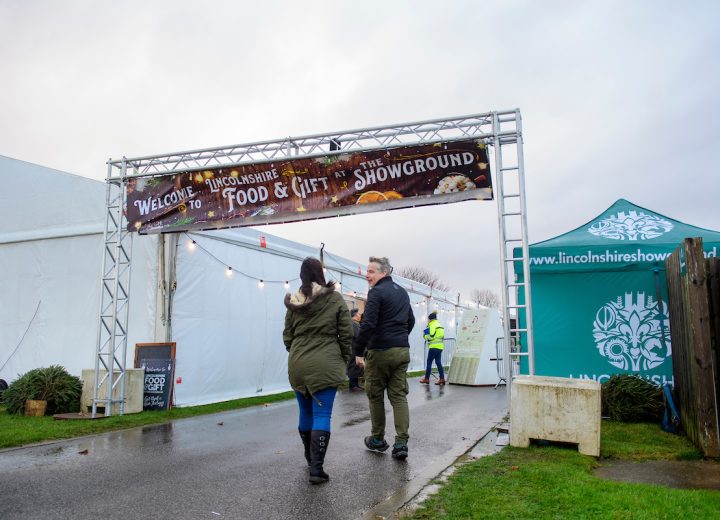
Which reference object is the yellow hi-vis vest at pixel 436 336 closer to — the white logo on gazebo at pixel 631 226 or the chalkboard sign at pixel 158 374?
the white logo on gazebo at pixel 631 226

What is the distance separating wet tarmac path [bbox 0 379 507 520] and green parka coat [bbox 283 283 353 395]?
2.91 feet

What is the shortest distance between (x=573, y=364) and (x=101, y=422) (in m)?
7.35

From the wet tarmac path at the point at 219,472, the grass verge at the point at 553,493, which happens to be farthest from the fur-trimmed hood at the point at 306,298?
the grass verge at the point at 553,493

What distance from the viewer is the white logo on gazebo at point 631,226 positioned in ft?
26.6

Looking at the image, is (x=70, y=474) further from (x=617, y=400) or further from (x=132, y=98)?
(x=132, y=98)

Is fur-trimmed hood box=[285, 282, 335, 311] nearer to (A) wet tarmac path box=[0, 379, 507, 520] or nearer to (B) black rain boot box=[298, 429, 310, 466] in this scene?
(B) black rain boot box=[298, 429, 310, 466]

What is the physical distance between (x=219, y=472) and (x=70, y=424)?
13.6ft

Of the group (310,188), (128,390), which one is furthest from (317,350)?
(128,390)

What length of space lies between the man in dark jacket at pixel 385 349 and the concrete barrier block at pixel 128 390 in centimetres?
525

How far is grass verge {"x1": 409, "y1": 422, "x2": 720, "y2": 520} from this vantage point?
11.2 feet

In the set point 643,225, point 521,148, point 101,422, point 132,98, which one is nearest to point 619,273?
point 643,225

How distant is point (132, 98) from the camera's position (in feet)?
43.2

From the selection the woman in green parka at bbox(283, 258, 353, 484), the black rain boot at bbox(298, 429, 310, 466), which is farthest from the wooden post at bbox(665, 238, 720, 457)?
the black rain boot at bbox(298, 429, 310, 466)

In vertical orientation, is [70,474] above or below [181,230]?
below
